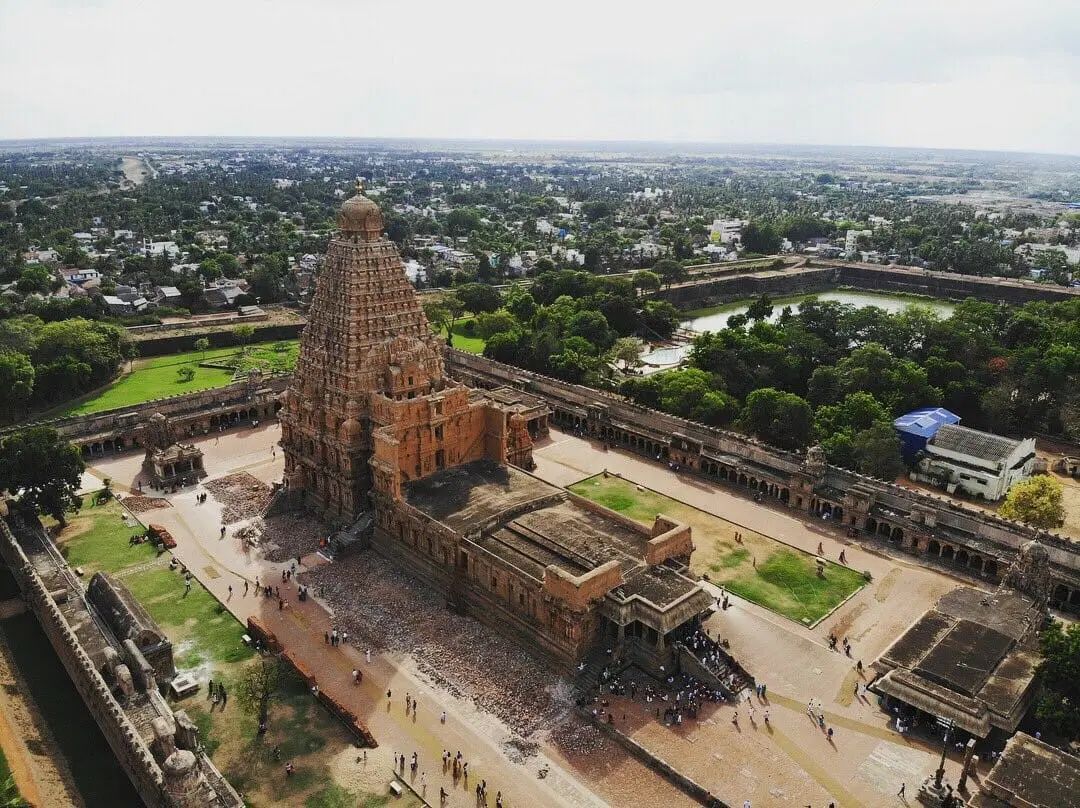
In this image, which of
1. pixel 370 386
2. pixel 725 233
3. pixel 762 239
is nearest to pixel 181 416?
pixel 370 386

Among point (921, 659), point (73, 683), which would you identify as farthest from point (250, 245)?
point (921, 659)

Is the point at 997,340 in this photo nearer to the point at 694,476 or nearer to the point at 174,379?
the point at 694,476

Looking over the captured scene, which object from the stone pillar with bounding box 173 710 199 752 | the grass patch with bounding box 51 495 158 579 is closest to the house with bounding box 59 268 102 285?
the grass patch with bounding box 51 495 158 579

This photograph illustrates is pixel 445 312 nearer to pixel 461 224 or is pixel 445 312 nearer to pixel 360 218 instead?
pixel 360 218

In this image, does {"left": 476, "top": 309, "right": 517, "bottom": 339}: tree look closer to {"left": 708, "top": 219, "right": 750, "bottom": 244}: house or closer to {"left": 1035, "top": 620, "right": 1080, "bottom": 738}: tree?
{"left": 1035, "top": 620, "right": 1080, "bottom": 738}: tree

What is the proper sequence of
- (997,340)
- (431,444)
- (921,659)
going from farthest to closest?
(997,340)
(431,444)
(921,659)
